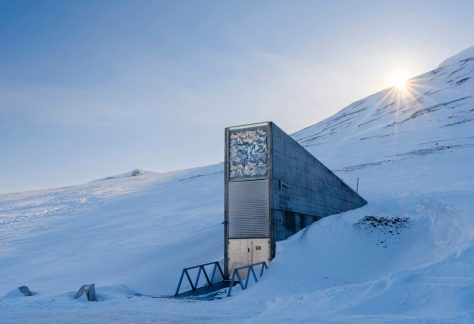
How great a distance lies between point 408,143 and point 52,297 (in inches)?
1938

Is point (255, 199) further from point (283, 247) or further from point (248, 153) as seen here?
point (283, 247)

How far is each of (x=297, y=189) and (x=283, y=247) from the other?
3357 millimetres

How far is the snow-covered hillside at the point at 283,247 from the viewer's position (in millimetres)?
12281

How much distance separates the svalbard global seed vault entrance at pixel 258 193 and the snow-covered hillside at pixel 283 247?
3.18 ft

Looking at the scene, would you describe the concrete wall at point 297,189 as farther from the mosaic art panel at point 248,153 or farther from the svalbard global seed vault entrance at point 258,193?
the mosaic art panel at point 248,153

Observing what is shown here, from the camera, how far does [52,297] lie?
15.6 m

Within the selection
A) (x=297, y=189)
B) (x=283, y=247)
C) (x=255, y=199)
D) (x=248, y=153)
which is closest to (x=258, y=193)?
(x=255, y=199)

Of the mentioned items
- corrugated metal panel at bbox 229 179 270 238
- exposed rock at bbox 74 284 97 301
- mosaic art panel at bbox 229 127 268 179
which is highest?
mosaic art panel at bbox 229 127 268 179

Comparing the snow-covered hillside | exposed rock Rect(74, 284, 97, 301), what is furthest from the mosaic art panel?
exposed rock Rect(74, 284, 97, 301)

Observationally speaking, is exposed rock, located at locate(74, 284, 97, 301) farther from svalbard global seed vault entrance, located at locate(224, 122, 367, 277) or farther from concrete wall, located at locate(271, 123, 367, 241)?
concrete wall, located at locate(271, 123, 367, 241)

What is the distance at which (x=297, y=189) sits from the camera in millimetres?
22375

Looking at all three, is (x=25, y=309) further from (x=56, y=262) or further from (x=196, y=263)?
(x=56, y=262)

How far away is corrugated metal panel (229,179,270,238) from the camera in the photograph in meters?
20.1

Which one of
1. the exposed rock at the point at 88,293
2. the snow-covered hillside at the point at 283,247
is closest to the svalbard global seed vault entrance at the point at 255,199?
the snow-covered hillside at the point at 283,247
